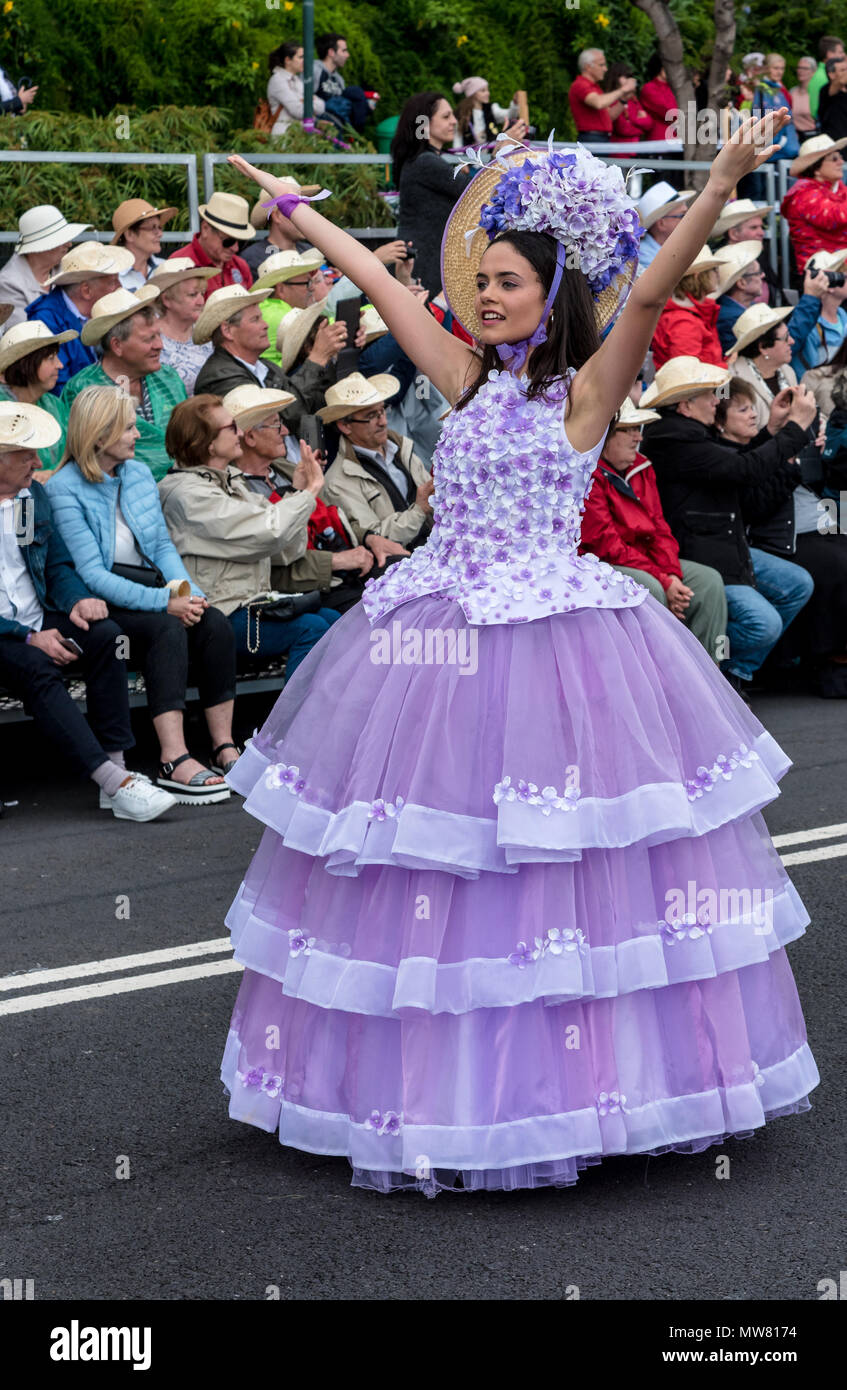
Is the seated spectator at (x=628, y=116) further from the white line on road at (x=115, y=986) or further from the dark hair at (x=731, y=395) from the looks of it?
the white line on road at (x=115, y=986)

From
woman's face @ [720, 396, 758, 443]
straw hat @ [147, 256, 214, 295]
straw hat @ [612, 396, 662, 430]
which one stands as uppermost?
straw hat @ [147, 256, 214, 295]

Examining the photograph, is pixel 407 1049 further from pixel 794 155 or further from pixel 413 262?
pixel 794 155

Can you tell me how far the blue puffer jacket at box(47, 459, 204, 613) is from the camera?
26.2 feet

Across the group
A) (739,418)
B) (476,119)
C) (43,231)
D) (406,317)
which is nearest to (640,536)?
(739,418)

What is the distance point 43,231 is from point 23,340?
164 cm

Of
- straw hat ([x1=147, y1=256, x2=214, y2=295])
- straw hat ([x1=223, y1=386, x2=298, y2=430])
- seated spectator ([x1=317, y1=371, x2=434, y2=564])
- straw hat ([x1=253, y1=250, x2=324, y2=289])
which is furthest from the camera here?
straw hat ([x1=253, y1=250, x2=324, y2=289])

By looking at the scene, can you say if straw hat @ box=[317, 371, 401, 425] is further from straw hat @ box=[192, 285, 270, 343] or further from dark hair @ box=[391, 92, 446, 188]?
dark hair @ box=[391, 92, 446, 188]

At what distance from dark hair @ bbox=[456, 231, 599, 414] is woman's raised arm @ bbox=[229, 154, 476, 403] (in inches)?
9.0

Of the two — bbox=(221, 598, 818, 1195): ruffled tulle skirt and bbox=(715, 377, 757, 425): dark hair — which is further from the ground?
bbox=(221, 598, 818, 1195): ruffled tulle skirt

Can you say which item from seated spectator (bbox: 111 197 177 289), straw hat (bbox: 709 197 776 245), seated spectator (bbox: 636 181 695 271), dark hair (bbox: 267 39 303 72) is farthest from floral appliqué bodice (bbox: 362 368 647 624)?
dark hair (bbox: 267 39 303 72)

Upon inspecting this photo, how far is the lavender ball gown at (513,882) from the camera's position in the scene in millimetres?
3973

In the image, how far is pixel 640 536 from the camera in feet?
30.2

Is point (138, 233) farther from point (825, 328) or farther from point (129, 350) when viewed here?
point (825, 328)

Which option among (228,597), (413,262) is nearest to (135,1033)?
(228,597)
